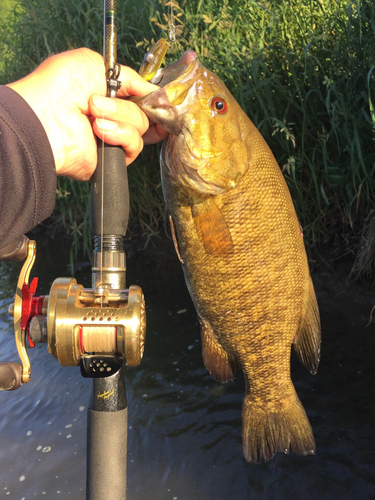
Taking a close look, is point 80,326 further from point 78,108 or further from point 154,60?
point 154,60

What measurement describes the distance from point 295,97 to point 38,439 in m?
2.95

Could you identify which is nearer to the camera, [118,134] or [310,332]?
[118,134]

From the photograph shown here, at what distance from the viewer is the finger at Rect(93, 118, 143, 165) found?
1.28m

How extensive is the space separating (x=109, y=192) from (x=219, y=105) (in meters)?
0.66

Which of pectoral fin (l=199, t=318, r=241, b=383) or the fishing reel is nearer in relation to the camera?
the fishing reel

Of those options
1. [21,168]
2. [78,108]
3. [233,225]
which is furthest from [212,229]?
[21,168]

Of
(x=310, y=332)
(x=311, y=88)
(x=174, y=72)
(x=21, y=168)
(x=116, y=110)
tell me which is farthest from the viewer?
(x=311, y=88)

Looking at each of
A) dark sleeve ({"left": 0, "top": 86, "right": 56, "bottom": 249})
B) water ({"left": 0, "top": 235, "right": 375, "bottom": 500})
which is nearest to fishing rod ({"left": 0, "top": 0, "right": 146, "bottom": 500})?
dark sleeve ({"left": 0, "top": 86, "right": 56, "bottom": 249})

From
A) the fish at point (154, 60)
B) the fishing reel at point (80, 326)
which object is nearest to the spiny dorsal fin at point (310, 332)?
the fishing reel at point (80, 326)

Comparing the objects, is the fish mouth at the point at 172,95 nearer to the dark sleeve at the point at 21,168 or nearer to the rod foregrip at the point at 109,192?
the rod foregrip at the point at 109,192

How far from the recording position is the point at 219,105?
1.71m

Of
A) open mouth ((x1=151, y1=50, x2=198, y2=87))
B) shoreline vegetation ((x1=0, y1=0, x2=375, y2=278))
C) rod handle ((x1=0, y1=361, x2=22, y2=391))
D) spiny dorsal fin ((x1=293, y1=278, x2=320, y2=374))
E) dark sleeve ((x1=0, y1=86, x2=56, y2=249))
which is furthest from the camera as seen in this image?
shoreline vegetation ((x1=0, y1=0, x2=375, y2=278))

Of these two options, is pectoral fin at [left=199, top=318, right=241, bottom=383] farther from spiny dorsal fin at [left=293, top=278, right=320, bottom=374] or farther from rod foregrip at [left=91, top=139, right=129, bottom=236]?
rod foregrip at [left=91, top=139, right=129, bottom=236]

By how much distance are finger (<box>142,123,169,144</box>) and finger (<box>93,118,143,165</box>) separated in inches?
11.6
